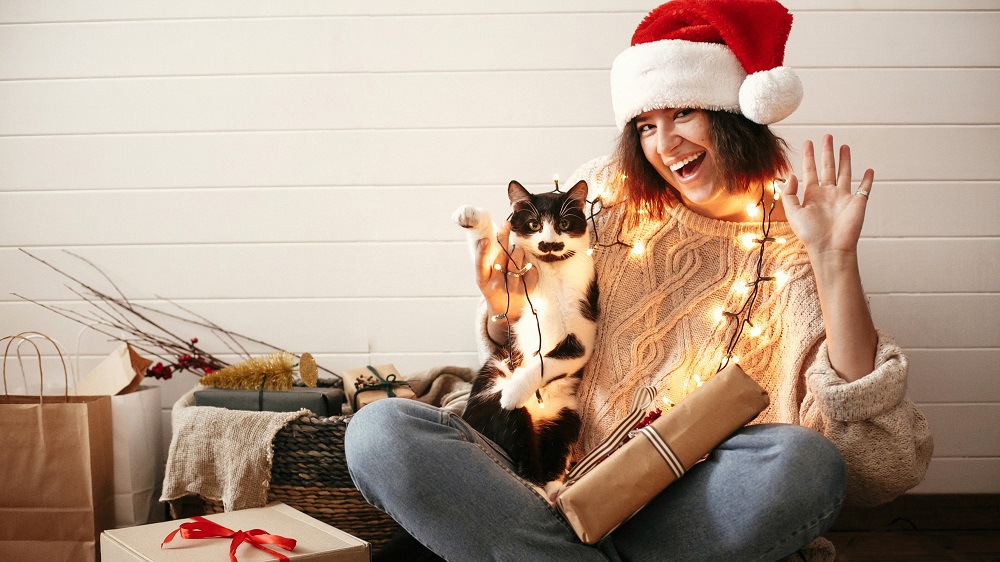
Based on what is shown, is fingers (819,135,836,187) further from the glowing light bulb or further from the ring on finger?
the ring on finger

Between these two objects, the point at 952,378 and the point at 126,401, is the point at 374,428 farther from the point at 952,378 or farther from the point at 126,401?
the point at 952,378

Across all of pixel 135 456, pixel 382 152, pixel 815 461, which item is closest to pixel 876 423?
pixel 815 461

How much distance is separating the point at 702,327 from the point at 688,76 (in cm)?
46

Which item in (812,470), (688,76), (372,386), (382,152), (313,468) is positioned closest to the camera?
(812,470)

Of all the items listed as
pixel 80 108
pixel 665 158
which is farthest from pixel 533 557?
pixel 80 108

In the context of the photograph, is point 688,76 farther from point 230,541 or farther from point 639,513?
point 230,541

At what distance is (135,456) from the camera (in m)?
1.73

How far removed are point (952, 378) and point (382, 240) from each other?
152cm

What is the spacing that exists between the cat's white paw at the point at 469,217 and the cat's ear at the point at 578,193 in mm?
199

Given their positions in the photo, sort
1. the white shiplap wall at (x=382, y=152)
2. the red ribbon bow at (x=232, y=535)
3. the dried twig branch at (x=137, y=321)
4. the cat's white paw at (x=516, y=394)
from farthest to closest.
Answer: the dried twig branch at (x=137, y=321) → the white shiplap wall at (x=382, y=152) → the cat's white paw at (x=516, y=394) → the red ribbon bow at (x=232, y=535)

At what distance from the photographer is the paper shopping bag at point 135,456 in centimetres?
171

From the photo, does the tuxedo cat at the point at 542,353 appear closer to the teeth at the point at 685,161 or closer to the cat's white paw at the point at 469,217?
the cat's white paw at the point at 469,217

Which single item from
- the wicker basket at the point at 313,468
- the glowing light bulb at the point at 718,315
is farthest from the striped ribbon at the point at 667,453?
the wicker basket at the point at 313,468

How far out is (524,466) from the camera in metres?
1.29
